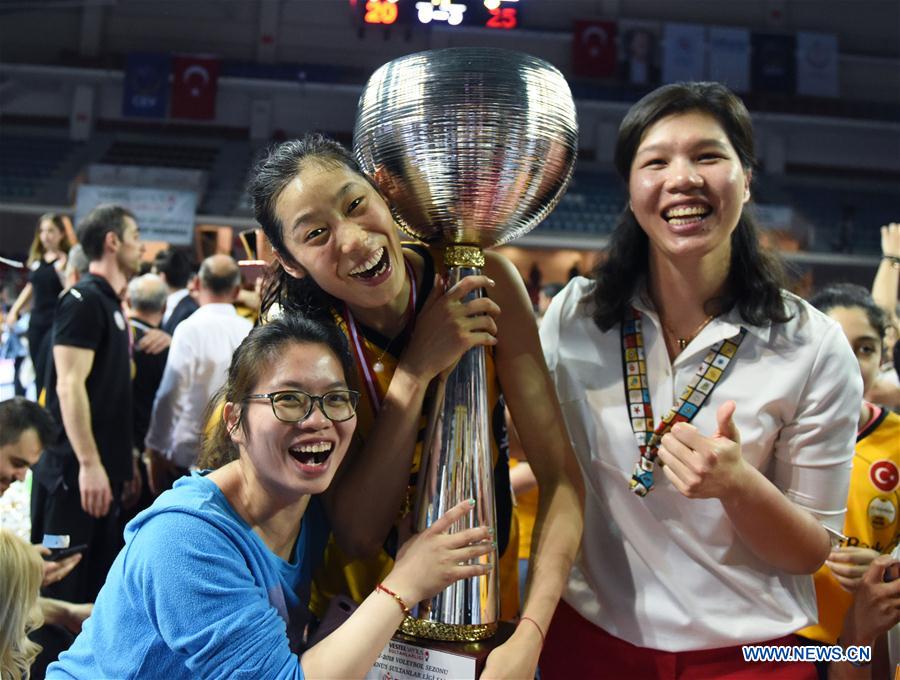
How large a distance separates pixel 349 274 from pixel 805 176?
50.1 ft

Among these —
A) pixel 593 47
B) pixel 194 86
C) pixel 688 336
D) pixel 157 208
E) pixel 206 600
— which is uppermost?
pixel 593 47

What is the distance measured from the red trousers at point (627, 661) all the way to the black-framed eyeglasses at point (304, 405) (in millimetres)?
551

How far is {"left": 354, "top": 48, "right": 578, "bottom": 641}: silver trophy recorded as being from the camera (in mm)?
1079

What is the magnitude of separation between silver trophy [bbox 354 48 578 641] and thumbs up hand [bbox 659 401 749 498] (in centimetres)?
26

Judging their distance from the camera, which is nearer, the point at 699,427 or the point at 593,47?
the point at 699,427

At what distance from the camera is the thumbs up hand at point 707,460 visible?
111 centimetres

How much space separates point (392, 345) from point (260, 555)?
0.36m

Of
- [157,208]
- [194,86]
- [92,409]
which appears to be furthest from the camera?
[194,86]

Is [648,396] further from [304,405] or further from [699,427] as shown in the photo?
[304,405]

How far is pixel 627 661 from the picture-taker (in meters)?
1.29

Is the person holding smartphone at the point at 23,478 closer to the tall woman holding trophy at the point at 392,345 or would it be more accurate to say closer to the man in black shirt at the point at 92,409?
the man in black shirt at the point at 92,409

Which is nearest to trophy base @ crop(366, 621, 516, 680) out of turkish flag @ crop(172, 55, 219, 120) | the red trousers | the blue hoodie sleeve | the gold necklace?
the blue hoodie sleeve

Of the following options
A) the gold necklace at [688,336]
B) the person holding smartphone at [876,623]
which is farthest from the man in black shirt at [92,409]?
the person holding smartphone at [876,623]

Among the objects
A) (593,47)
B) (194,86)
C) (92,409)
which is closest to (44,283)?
(92,409)
